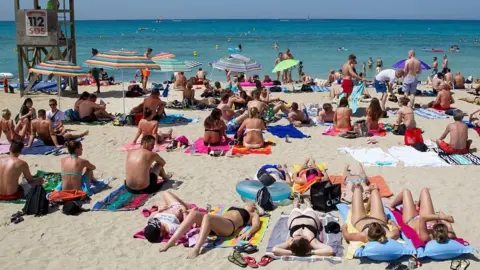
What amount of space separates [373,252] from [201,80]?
13.2m

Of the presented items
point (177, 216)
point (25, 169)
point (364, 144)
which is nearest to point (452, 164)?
point (364, 144)

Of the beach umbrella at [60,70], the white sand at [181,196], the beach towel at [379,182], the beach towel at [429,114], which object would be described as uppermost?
the beach umbrella at [60,70]

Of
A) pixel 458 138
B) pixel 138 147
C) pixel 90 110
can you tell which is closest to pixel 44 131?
pixel 138 147

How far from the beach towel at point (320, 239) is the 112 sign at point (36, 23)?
1068 cm

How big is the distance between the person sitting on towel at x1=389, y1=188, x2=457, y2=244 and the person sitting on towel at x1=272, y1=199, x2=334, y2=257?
978mm

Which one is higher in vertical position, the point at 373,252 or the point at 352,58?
the point at 352,58

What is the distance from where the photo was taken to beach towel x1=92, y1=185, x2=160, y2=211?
629cm

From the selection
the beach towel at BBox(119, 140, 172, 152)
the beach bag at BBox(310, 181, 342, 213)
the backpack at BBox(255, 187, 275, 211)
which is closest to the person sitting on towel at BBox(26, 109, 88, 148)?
the beach towel at BBox(119, 140, 172, 152)

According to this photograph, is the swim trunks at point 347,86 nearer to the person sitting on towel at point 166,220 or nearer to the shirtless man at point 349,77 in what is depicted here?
the shirtless man at point 349,77

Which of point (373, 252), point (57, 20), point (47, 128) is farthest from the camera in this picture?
point (57, 20)


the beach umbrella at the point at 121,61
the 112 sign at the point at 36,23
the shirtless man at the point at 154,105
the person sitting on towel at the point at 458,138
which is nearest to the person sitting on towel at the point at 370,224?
the person sitting on towel at the point at 458,138

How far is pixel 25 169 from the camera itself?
21.2 ft

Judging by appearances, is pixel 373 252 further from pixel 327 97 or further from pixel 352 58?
pixel 327 97

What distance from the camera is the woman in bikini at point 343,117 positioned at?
10.2 m
